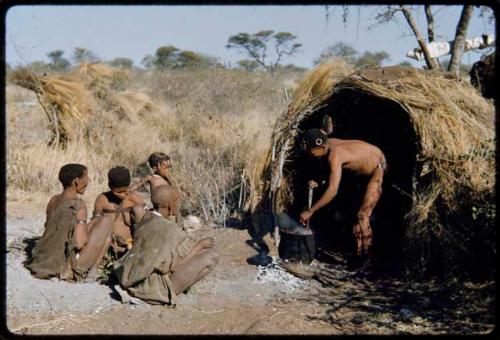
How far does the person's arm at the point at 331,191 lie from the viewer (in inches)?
270

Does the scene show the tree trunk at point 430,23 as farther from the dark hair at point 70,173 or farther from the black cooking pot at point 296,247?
the dark hair at point 70,173

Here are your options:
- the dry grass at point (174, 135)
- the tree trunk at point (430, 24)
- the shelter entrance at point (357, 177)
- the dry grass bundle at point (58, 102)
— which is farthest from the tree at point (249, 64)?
the shelter entrance at point (357, 177)

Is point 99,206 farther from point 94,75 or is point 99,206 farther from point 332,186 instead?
point 94,75

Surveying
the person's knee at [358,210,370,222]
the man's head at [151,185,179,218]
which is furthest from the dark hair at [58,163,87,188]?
the person's knee at [358,210,370,222]

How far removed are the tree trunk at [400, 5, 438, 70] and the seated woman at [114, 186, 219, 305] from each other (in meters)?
5.25

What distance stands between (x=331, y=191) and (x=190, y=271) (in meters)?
1.92

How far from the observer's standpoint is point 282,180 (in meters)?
8.40

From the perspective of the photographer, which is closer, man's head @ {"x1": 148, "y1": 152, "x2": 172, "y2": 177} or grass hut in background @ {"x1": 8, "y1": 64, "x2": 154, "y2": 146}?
man's head @ {"x1": 148, "y1": 152, "x2": 172, "y2": 177}

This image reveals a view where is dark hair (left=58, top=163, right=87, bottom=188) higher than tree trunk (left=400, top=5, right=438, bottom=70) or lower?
lower

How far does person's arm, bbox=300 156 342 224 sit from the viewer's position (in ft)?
22.5

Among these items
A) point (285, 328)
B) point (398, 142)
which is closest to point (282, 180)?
point (398, 142)

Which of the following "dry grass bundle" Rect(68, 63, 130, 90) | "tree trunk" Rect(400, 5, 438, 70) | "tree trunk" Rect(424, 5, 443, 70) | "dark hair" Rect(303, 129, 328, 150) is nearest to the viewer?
"dark hair" Rect(303, 129, 328, 150)

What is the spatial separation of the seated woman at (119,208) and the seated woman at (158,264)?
671mm

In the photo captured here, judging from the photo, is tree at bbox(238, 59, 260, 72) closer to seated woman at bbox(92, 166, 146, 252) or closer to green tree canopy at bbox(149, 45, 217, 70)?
green tree canopy at bbox(149, 45, 217, 70)
